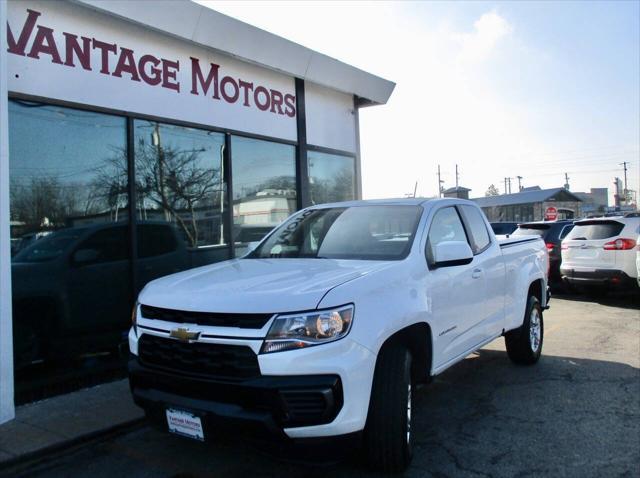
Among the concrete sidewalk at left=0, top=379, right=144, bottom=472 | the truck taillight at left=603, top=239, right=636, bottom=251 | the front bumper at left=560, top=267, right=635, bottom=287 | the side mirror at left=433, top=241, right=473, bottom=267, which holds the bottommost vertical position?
the concrete sidewalk at left=0, top=379, right=144, bottom=472

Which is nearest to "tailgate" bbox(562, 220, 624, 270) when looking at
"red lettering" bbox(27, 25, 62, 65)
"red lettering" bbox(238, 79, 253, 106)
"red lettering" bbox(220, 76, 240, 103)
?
"red lettering" bbox(238, 79, 253, 106)

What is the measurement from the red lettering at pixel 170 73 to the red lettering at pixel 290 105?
233 centimetres

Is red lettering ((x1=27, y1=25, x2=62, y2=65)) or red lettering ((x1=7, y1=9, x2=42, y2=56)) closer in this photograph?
red lettering ((x1=7, y1=9, x2=42, y2=56))

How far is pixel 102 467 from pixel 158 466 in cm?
41

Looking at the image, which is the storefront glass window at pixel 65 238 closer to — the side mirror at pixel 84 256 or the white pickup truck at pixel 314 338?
the side mirror at pixel 84 256

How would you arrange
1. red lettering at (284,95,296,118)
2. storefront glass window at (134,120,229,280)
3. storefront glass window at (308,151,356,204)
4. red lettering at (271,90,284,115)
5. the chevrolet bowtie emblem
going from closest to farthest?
the chevrolet bowtie emblem, storefront glass window at (134,120,229,280), red lettering at (271,90,284,115), red lettering at (284,95,296,118), storefront glass window at (308,151,356,204)

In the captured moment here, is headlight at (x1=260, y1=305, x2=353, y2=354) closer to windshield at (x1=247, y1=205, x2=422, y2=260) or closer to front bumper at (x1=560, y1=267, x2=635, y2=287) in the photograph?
windshield at (x1=247, y1=205, x2=422, y2=260)

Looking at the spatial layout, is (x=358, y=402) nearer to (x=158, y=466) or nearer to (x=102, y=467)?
(x=158, y=466)

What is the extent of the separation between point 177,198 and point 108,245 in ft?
4.11

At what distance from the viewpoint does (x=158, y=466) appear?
12.2 ft

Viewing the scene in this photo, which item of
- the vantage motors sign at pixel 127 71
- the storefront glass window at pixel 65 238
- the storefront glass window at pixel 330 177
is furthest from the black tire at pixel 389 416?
the storefront glass window at pixel 330 177

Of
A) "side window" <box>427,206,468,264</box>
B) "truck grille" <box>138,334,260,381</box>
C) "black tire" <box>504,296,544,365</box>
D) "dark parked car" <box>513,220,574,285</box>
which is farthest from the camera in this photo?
"dark parked car" <box>513,220,574,285</box>

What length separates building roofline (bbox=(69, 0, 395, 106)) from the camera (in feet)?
20.0

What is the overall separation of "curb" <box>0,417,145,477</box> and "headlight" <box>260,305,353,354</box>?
2208 millimetres
